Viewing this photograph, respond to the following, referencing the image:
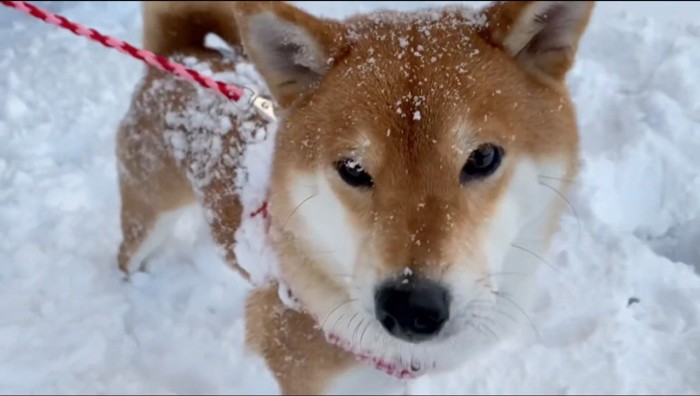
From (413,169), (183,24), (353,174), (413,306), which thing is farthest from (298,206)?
(183,24)

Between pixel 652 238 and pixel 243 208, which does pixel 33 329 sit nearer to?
pixel 243 208

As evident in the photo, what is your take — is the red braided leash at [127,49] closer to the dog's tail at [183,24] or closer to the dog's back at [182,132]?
the dog's back at [182,132]

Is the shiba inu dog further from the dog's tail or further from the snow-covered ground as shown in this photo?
the dog's tail

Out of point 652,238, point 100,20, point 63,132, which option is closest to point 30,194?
point 63,132

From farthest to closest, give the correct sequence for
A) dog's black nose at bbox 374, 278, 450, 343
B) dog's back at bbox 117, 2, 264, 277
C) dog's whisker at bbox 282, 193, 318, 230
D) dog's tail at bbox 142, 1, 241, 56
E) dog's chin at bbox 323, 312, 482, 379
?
dog's tail at bbox 142, 1, 241, 56 → dog's back at bbox 117, 2, 264, 277 → dog's chin at bbox 323, 312, 482, 379 → dog's whisker at bbox 282, 193, 318, 230 → dog's black nose at bbox 374, 278, 450, 343

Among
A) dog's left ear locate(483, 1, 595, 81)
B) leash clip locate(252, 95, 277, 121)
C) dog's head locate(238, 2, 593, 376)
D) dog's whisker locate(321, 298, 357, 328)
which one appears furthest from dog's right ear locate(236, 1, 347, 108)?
dog's whisker locate(321, 298, 357, 328)

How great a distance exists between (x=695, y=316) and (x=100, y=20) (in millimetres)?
2958

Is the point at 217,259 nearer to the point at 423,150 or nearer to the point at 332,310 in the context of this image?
the point at 332,310

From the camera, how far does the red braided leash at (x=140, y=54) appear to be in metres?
1.54

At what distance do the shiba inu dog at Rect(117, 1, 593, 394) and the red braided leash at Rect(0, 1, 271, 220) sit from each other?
10.1 inches

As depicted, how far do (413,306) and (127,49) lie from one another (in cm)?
106

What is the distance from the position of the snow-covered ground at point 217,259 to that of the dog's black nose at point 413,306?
1.65 ft

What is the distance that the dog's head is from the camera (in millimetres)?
1439

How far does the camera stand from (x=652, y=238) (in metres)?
1.87
